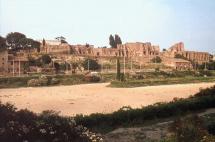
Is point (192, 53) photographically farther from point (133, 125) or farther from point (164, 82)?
point (133, 125)

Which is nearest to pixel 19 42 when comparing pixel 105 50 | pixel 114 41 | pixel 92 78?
pixel 105 50

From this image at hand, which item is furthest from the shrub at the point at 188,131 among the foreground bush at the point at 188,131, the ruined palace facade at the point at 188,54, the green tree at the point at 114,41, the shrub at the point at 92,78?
Result: the green tree at the point at 114,41

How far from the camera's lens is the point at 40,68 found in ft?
268

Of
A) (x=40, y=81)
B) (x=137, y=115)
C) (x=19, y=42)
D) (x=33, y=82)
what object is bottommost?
(x=33, y=82)

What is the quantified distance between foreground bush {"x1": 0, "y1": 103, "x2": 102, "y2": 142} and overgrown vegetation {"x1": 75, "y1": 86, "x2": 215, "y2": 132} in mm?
7638

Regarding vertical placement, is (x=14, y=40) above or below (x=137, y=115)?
above

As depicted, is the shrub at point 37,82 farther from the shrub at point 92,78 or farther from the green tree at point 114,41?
the green tree at point 114,41

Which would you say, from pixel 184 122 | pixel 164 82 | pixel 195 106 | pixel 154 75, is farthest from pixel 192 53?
pixel 184 122

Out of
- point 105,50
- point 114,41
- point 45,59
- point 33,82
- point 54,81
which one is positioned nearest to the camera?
point 33,82

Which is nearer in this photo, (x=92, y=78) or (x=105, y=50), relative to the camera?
(x=92, y=78)

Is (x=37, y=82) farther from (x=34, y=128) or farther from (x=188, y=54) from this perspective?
(x=188, y=54)

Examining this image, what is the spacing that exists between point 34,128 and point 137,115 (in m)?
11.0

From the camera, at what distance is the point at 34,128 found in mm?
5723

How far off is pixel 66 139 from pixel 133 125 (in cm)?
994
